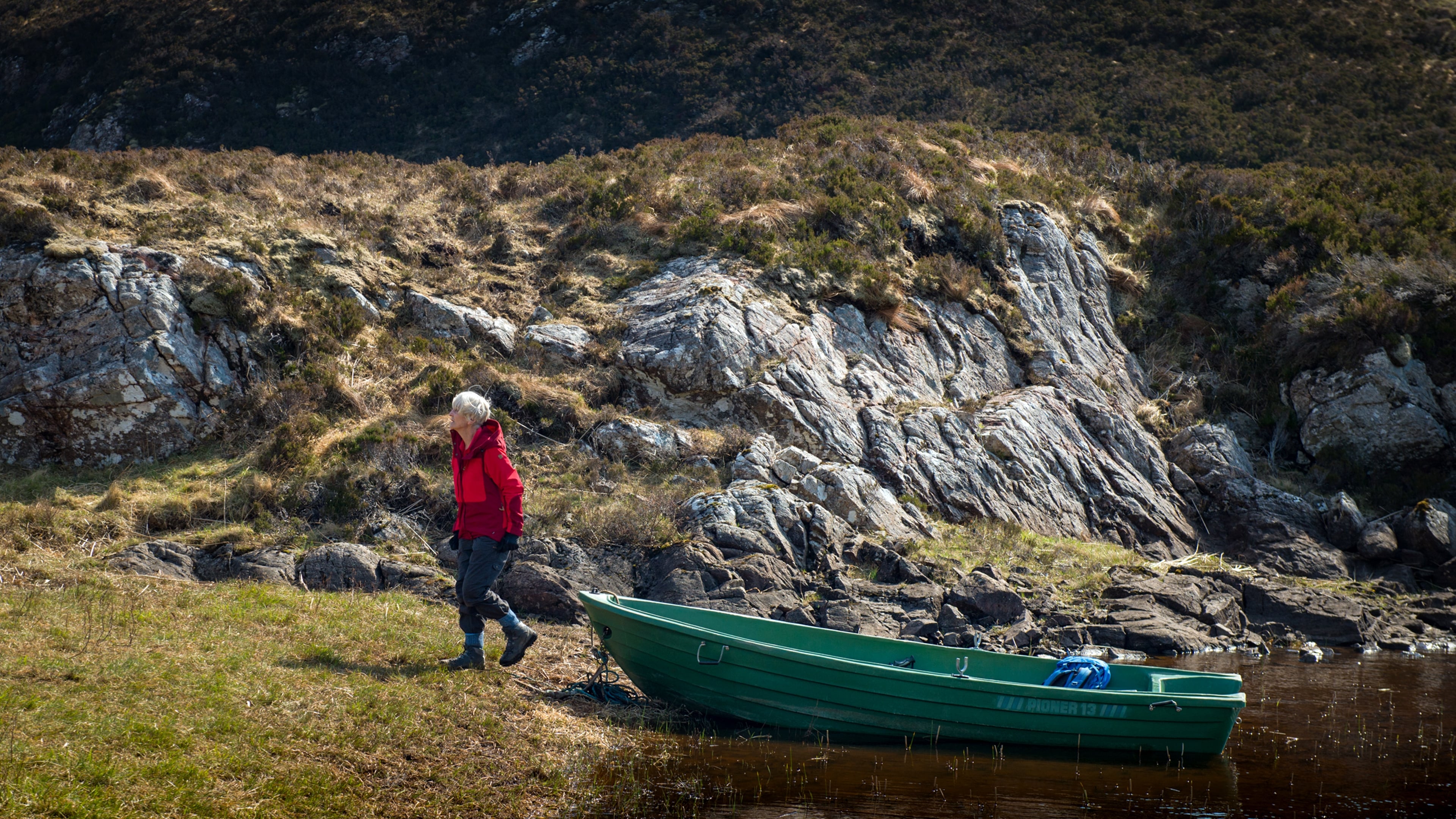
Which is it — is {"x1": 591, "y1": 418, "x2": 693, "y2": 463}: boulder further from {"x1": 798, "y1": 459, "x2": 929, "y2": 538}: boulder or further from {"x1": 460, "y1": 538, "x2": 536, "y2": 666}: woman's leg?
{"x1": 460, "y1": 538, "x2": 536, "y2": 666}: woman's leg

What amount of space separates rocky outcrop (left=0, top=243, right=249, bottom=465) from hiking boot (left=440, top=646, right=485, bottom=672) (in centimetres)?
980

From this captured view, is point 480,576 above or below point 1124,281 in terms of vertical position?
below

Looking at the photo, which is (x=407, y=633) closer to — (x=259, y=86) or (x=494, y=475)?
(x=494, y=475)

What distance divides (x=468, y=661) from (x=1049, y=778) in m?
5.43

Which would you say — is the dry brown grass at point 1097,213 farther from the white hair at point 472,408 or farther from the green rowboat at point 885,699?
the white hair at point 472,408

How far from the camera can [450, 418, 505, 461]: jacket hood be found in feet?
27.9

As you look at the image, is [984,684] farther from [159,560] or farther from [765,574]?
[159,560]

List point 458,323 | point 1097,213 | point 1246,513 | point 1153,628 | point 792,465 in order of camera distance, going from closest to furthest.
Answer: point 1153,628, point 792,465, point 458,323, point 1246,513, point 1097,213

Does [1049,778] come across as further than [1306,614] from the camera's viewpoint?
No

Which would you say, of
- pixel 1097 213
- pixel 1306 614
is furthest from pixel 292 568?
pixel 1097 213

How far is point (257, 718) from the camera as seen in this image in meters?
6.69

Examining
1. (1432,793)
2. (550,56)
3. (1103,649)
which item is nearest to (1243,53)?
(550,56)

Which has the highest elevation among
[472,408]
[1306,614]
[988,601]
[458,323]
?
[458,323]

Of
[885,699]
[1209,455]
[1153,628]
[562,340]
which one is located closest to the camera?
[885,699]
